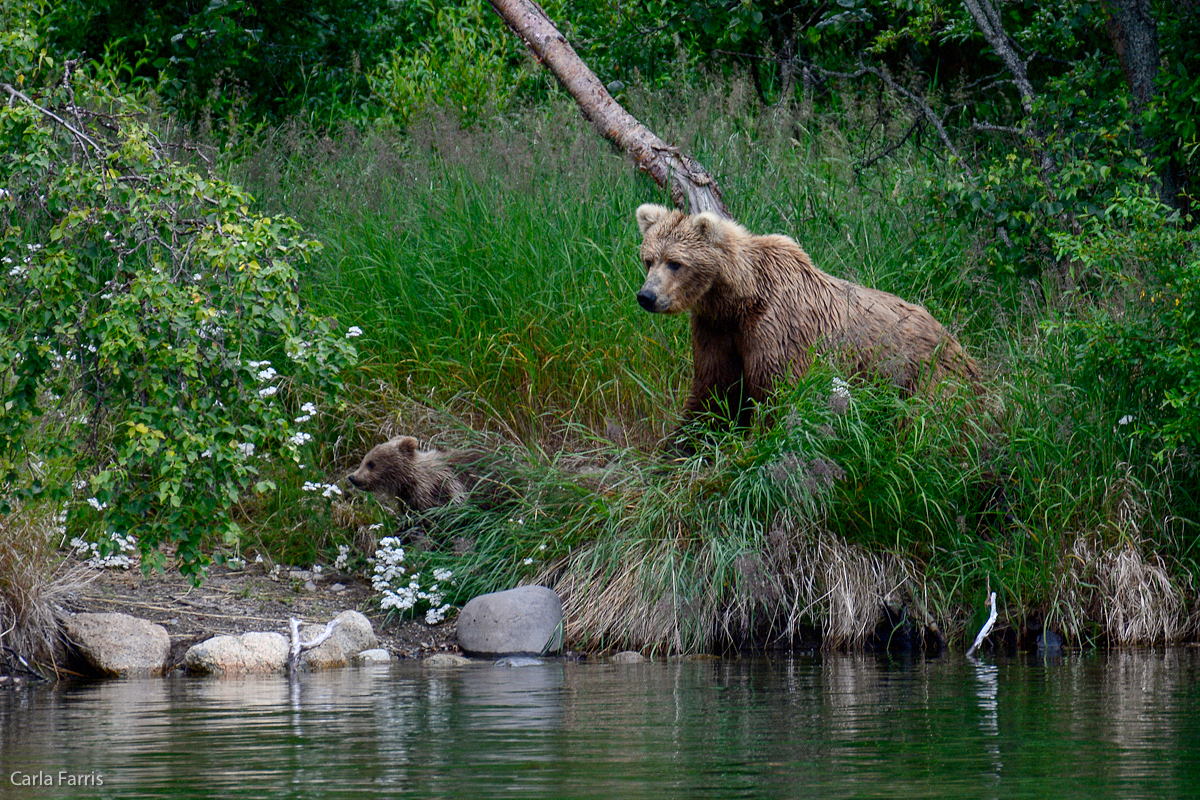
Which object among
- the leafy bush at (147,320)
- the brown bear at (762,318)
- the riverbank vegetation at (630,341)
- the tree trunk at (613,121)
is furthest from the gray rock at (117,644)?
the tree trunk at (613,121)

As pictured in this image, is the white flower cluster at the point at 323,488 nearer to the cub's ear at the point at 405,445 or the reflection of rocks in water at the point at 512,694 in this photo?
the cub's ear at the point at 405,445

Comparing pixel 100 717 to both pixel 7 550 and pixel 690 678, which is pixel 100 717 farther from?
pixel 690 678

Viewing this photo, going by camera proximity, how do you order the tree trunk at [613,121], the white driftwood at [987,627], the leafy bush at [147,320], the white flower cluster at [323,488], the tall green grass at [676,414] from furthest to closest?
the tree trunk at [613,121] → the white flower cluster at [323,488] → the tall green grass at [676,414] → the white driftwood at [987,627] → the leafy bush at [147,320]

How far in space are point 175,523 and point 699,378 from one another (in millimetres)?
3335

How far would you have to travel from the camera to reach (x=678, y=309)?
7.64 metres

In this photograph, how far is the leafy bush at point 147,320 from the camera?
5277 mm

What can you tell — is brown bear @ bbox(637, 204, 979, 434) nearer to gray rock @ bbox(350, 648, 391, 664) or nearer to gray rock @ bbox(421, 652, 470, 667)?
gray rock @ bbox(421, 652, 470, 667)

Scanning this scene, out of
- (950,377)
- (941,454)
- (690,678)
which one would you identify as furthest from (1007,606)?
(690,678)

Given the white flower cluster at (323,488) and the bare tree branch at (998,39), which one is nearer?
the white flower cluster at (323,488)

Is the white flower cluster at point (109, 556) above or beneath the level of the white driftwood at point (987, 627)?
above

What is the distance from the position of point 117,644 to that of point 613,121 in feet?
18.0

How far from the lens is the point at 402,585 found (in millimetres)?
7672

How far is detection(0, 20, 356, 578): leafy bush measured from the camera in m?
5.28

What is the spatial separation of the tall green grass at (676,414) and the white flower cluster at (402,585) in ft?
0.50
